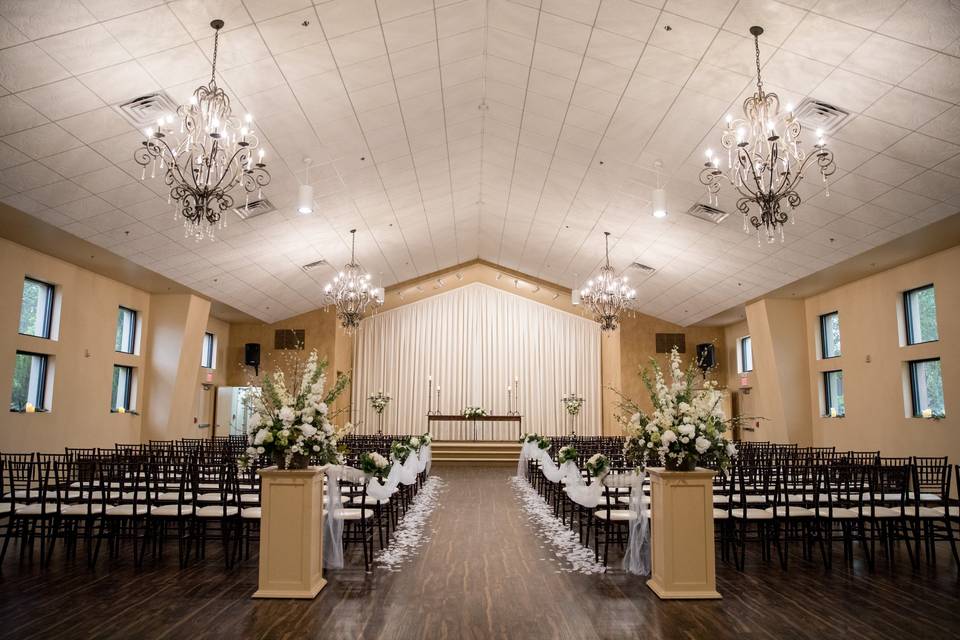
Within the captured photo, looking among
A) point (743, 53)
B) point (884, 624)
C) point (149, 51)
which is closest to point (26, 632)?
point (149, 51)

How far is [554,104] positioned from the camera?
27.9ft

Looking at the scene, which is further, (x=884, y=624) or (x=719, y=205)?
(x=719, y=205)

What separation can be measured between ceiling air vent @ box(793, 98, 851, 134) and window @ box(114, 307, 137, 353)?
12450 mm

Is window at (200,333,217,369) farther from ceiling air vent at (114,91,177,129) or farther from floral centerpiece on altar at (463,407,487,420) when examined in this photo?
ceiling air vent at (114,91,177,129)

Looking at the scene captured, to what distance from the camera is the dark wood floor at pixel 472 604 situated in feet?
13.3

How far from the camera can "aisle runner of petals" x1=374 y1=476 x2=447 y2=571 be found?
5.96 meters

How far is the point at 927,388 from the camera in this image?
35.0 feet

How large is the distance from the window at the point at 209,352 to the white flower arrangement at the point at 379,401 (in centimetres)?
449

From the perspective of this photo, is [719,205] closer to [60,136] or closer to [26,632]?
[60,136]

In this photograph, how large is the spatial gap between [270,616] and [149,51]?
4.98 metres

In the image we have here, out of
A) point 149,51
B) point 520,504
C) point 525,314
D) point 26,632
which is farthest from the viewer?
point 525,314

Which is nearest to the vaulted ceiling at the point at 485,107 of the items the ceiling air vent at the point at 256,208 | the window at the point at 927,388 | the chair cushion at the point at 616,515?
the ceiling air vent at the point at 256,208

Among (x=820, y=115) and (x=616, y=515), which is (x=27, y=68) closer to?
(x=616, y=515)

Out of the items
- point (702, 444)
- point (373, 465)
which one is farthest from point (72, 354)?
point (702, 444)
